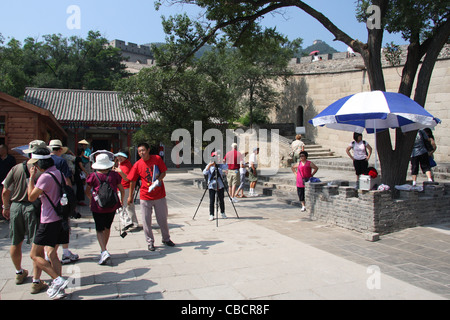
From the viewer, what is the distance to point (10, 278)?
4.52 metres

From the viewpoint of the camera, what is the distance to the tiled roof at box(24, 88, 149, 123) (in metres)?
22.5

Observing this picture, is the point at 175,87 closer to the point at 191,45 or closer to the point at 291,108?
the point at 191,45

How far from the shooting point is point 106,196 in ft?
16.2

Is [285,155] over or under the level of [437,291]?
over

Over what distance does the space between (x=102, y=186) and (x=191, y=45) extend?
7.37 m

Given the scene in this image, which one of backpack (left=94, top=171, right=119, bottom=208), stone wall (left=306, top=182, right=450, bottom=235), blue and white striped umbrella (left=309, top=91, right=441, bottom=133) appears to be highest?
blue and white striped umbrella (left=309, top=91, right=441, bottom=133)

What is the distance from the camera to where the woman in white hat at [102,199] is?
4.96 metres

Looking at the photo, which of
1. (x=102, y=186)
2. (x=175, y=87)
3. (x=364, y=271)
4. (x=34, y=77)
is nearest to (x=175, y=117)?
(x=175, y=87)

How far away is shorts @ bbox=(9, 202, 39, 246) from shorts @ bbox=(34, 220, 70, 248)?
1.23 ft

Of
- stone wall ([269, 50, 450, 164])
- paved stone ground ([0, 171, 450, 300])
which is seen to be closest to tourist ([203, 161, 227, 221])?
paved stone ground ([0, 171, 450, 300])

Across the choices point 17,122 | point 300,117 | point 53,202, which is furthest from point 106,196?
point 300,117

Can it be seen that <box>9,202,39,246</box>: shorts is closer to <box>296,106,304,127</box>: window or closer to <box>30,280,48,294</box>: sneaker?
<box>30,280,48,294</box>: sneaker

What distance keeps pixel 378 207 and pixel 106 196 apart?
4.71 meters

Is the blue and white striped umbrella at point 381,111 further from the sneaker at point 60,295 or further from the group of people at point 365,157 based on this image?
the sneaker at point 60,295
